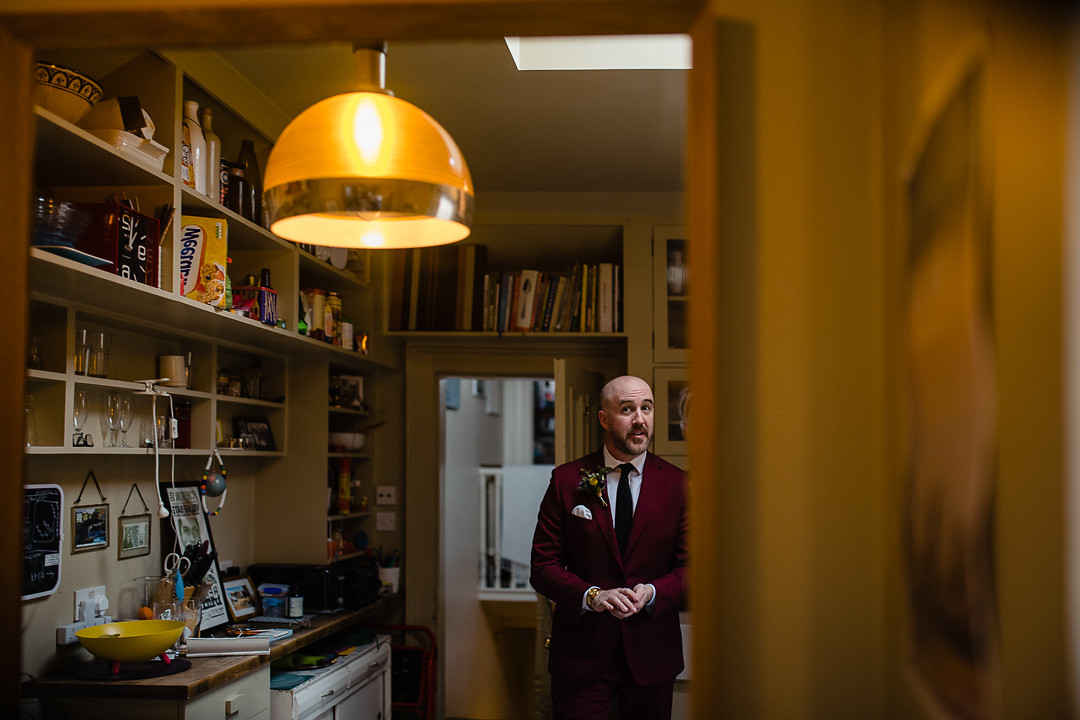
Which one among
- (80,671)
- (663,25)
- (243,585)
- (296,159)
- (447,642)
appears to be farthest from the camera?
(447,642)

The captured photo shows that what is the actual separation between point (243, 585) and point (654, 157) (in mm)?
2595

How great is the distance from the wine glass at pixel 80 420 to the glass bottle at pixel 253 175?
3.08 ft

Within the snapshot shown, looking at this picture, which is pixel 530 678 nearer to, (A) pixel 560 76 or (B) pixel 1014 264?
(A) pixel 560 76

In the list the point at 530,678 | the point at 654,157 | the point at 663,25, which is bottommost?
the point at 530,678

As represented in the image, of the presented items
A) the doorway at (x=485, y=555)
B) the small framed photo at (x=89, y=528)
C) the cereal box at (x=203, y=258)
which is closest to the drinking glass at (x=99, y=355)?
the cereal box at (x=203, y=258)

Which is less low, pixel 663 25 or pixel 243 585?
pixel 663 25

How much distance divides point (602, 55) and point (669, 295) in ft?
5.51

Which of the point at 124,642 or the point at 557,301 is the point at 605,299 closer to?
the point at 557,301

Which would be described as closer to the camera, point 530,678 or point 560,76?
point 560,76

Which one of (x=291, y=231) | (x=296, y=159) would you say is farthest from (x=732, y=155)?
(x=291, y=231)

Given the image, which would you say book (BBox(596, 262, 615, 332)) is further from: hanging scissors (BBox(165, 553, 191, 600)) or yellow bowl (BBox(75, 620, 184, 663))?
yellow bowl (BBox(75, 620, 184, 663))

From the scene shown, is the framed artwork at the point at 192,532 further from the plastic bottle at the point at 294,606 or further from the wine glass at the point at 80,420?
the wine glass at the point at 80,420

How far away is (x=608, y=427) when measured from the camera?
3.08m

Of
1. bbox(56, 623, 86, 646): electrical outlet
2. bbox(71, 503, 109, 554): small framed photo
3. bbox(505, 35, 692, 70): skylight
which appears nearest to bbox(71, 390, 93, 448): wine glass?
bbox(71, 503, 109, 554): small framed photo
